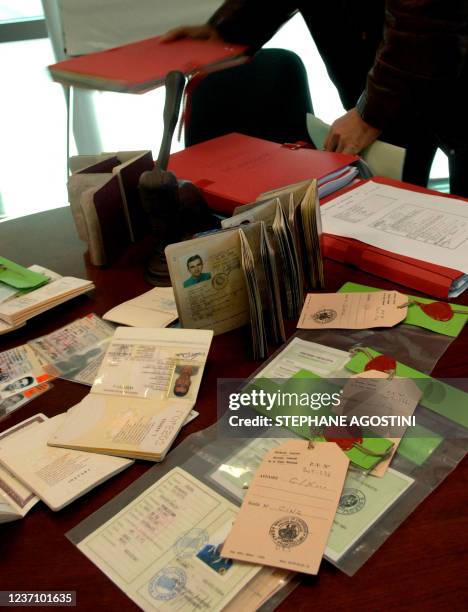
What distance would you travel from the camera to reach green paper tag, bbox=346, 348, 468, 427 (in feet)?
2.14

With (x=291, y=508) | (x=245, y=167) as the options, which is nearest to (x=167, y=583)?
(x=291, y=508)

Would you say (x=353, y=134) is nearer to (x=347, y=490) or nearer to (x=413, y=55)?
(x=413, y=55)

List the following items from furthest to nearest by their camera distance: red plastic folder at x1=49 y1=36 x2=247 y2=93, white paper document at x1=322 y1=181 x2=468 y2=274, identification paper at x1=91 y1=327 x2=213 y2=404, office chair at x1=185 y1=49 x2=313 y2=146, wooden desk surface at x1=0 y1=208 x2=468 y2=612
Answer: office chair at x1=185 y1=49 x2=313 y2=146 < red plastic folder at x1=49 y1=36 x2=247 y2=93 < white paper document at x1=322 y1=181 x2=468 y2=274 < identification paper at x1=91 y1=327 x2=213 y2=404 < wooden desk surface at x1=0 y1=208 x2=468 y2=612

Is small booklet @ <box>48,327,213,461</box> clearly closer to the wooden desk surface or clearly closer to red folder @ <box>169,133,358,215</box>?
the wooden desk surface

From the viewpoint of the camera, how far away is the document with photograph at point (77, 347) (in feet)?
2.65

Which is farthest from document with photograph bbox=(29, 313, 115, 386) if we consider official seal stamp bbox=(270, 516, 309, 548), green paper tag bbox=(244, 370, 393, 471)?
official seal stamp bbox=(270, 516, 309, 548)

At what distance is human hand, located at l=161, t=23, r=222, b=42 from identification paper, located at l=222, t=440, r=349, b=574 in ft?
3.71

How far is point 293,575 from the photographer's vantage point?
51 cm

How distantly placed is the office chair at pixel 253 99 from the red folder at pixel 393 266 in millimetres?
848

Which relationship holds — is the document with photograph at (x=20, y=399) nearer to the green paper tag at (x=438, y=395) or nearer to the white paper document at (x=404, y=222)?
the green paper tag at (x=438, y=395)

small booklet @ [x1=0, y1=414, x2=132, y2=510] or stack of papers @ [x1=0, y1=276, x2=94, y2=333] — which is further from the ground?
stack of papers @ [x1=0, y1=276, x2=94, y2=333]

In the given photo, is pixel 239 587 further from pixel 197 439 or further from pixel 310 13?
pixel 310 13

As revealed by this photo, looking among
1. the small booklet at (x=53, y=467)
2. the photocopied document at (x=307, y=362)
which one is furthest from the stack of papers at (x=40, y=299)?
the photocopied document at (x=307, y=362)

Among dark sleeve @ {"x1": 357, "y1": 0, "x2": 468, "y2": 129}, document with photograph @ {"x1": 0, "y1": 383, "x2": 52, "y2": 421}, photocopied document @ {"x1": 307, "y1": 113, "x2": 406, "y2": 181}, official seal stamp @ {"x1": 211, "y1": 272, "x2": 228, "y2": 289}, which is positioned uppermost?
dark sleeve @ {"x1": 357, "y1": 0, "x2": 468, "y2": 129}
